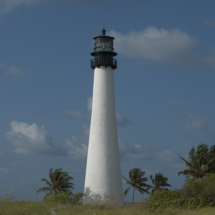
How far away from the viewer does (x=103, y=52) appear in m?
33.3

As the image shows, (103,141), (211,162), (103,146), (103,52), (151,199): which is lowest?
(151,199)

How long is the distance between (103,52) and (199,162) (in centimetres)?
1890

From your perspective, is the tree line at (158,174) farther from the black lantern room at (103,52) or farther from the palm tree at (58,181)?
the black lantern room at (103,52)

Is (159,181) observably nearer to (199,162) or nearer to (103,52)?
(199,162)

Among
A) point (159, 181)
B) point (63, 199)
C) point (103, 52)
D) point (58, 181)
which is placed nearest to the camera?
point (63, 199)

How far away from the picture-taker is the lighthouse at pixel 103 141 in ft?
101

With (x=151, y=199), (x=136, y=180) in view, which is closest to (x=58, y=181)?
(x=136, y=180)

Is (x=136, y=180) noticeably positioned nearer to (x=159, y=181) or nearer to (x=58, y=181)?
(x=159, y=181)

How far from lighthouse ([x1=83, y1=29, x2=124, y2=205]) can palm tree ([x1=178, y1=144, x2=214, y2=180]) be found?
1361 centimetres

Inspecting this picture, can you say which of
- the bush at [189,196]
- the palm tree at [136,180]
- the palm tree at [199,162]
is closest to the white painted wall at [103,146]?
the bush at [189,196]

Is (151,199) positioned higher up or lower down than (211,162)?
lower down

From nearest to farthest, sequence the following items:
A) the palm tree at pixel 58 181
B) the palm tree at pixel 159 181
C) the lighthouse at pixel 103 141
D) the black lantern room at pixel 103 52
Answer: the lighthouse at pixel 103 141 → the black lantern room at pixel 103 52 → the palm tree at pixel 58 181 → the palm tree at pixel 159 181

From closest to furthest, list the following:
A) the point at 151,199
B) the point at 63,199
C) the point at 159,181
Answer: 1. the point at 151,199
2. the point at 63,199
3. the point at 159,181

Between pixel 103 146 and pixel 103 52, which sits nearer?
pixel 103 146
